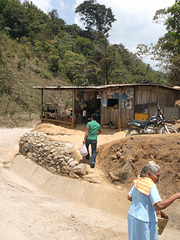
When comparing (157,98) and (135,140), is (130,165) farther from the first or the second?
(157,98)

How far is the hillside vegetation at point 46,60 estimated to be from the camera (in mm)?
27266

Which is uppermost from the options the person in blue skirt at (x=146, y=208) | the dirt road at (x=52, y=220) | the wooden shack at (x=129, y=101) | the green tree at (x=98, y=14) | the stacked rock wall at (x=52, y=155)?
the green tree at (x=98, y=14)

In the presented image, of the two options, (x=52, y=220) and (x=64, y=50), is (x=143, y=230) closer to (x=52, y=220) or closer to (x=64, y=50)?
(x=52, y=220)

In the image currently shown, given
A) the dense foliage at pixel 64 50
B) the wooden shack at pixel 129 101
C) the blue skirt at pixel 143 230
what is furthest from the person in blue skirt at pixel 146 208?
the dense foliage at pixel 64 50

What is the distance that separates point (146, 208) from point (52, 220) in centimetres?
312

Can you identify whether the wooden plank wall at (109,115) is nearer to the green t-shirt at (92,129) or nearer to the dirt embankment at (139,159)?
the dirt embankment at (139,159)

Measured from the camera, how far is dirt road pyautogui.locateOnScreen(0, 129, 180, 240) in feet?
14.9

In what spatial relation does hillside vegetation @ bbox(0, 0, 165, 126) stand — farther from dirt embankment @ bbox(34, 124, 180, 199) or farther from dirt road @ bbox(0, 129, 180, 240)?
dirt road @ bbox(0, 129, 180, 240)

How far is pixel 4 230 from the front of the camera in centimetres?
438

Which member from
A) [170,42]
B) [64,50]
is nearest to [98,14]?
[64,50]

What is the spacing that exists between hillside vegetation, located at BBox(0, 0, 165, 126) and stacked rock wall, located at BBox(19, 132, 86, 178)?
1257cm

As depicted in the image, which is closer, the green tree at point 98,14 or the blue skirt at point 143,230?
the blue skirt at point 143,230

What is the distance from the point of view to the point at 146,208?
2.68 meters

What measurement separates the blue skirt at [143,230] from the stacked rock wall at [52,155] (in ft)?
14.8
